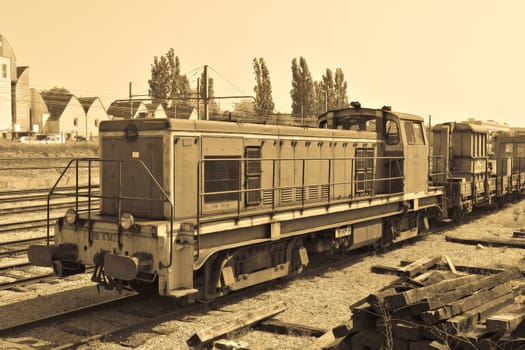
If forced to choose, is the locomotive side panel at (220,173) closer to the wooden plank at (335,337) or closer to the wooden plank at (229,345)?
the wooden plank at (229,345)

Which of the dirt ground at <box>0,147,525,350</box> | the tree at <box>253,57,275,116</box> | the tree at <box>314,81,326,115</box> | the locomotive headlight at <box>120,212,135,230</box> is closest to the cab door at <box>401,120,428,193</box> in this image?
the dirt ground at <box>0,147,525,350</box>

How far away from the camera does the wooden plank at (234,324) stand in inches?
263

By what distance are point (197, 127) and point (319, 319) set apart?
3.43 m

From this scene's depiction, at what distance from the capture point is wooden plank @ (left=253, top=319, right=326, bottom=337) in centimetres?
731

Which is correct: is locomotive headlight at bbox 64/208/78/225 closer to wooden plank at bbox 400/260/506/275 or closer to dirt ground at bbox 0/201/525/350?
dirt ground at bbox 0/201/525/350

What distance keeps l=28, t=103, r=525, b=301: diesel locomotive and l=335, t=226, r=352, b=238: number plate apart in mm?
42

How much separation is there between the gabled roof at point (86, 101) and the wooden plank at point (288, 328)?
6244 cm

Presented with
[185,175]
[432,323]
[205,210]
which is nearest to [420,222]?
[205,210]

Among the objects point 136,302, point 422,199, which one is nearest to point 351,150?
point 422,199

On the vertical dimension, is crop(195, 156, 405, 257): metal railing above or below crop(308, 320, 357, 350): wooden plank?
above

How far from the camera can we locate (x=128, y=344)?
22.6 feet

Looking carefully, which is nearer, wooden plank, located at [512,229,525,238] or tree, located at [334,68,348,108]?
wooden plank, located at [512,229,525,238]

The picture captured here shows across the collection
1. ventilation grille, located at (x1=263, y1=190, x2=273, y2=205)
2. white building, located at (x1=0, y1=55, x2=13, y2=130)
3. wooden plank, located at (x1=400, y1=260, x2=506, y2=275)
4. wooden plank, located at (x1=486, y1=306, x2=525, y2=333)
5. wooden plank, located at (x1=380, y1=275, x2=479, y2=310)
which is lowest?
wooden plank, located at (x1=400, y1=260, x2=506, y2=275)

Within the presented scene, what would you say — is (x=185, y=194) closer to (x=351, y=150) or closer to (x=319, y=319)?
(x=319, y=319)
